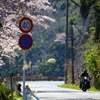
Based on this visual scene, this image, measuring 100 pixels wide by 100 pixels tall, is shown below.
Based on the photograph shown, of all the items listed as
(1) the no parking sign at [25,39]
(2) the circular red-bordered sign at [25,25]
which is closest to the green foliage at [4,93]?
(1) the no parking sign at [25,39]

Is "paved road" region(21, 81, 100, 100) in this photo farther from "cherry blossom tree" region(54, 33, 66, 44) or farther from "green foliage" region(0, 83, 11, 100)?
"cherry blossom tree" region(54, 33, 66, 44)

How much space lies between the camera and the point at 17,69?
303 feet

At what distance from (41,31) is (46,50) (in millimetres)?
9362

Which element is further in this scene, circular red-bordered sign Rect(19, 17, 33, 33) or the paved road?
the paved road

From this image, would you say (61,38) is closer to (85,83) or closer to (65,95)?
(85,83)

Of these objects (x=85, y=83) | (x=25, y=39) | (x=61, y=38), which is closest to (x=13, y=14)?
(x=25, y=39)

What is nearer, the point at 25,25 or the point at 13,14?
the point at 25,25

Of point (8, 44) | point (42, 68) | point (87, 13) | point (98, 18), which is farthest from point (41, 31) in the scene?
point (8, 44)

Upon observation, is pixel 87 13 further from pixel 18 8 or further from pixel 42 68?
pixel 42 68

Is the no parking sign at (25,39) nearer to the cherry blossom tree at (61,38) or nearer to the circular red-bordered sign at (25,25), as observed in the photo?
the circular red-bordered sign at (25,25)

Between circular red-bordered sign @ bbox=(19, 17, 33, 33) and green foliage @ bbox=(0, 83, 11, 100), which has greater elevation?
circular red-bordered sign @ bbox=(19, 17, 33, 33)

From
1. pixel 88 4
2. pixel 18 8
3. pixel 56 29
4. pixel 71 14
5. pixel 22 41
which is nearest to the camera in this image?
pixel 22 41

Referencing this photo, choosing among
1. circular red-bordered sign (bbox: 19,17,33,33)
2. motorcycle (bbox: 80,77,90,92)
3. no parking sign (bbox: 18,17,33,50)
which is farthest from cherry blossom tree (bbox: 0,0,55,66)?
motorcycle (bbox: 80,77,90,92)

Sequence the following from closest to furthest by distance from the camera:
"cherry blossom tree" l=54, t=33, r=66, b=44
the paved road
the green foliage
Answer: the green foliage < the paved road < "cherry blossom tree" l=54, t=33, r=66, b=44
